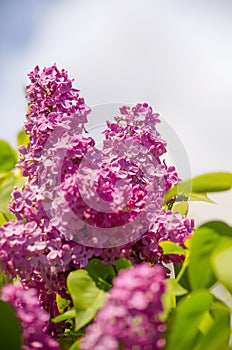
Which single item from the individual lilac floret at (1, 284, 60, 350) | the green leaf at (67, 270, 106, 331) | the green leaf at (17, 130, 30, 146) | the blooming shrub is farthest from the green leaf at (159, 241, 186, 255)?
the green leaf at (17, 130, 30, 146)

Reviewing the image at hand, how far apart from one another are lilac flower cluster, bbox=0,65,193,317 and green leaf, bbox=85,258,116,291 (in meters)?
0.01

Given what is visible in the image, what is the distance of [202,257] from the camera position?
723 mm

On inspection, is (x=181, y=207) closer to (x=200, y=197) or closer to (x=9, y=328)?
(x=200, y=197)

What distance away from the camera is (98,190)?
2.80ft

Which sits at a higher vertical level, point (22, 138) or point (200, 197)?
point (22, 138)

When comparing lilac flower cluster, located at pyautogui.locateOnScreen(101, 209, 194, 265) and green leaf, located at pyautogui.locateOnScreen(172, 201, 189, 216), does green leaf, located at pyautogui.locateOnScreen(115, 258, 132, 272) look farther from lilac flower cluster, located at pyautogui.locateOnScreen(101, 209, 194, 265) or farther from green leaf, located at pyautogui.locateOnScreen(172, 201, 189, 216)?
green leaf, located at pyautogui.locateOnScreen(172, 201, 189, 216)

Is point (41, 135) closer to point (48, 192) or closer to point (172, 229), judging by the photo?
point (48, 192)

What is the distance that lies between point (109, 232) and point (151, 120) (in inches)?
11.8

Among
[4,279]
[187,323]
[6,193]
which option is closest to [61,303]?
[4,279]

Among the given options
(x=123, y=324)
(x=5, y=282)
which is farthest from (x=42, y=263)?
(x=123, y=324)

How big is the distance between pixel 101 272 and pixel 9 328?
0.66 feet

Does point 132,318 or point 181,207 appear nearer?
point 132,318

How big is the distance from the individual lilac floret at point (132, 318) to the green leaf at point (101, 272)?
203 millimetres

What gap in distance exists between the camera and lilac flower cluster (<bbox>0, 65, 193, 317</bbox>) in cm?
86
